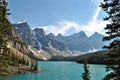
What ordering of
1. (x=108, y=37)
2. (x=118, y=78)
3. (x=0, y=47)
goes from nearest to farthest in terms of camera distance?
(x=118, y=78) → (x=108, y=37) → (x=0, y=47)

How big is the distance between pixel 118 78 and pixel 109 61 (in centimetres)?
157

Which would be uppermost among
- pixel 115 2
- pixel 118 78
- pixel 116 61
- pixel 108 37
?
pixel 115 2

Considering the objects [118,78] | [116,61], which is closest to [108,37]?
[116,61]

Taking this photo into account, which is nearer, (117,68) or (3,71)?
(117,68)

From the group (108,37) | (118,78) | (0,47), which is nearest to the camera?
(118,78)

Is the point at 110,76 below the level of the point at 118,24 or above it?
below

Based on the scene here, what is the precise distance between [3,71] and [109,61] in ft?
39.0

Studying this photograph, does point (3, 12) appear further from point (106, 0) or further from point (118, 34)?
point (118, 34)

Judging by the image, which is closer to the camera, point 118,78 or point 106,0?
point 118,78

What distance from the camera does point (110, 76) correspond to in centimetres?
1891

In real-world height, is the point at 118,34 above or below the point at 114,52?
above

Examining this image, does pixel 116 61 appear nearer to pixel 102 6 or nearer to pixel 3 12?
pixel 102 6

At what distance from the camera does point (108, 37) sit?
65.2 ft

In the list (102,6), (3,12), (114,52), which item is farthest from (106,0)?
(3,12)
